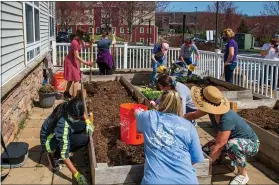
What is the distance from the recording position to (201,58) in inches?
433

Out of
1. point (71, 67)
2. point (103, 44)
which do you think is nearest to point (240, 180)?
point (71, 67)

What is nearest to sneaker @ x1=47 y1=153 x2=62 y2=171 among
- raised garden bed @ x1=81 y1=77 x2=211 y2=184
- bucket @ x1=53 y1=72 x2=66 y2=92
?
raised garden bed @ x1=81 y1=77 x2=211 y2=184

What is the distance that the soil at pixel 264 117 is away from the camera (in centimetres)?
515

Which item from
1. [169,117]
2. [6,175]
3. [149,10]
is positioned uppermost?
[149,10]

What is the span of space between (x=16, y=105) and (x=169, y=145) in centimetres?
341

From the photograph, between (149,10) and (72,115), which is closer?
(72,115)

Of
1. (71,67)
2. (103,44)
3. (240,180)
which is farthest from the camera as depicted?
(103,44)

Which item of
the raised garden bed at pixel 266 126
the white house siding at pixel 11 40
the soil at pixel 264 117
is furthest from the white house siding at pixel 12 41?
the soil at pixel 264 117

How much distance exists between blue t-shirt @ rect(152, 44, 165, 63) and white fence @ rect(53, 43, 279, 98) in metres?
1.86

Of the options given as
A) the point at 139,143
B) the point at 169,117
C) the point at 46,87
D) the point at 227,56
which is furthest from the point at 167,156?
the point at 227,56

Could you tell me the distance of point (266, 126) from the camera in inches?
200

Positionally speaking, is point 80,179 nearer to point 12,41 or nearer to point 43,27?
point 12,41

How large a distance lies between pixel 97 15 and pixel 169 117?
2107cm

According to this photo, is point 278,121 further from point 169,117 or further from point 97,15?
point 97,15
